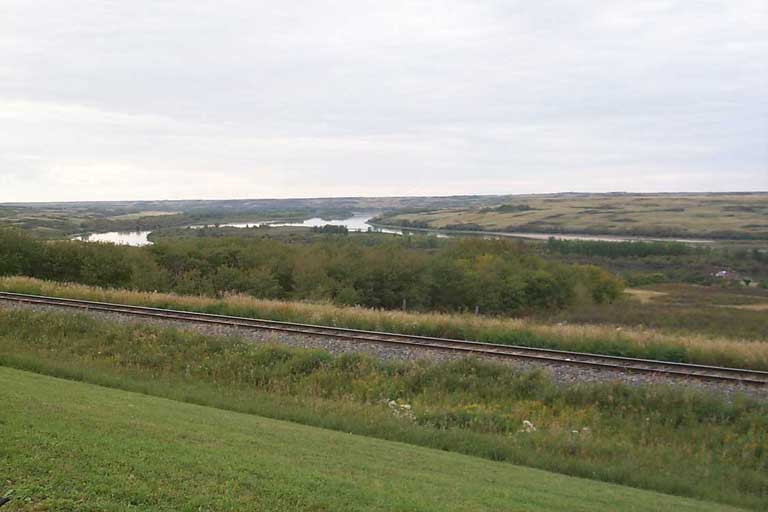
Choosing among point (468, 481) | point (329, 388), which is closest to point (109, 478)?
point (468, 481)

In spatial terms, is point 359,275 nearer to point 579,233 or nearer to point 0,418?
point 0,418

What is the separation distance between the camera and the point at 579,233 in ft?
406

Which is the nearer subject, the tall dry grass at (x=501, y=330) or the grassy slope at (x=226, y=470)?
the grassy slope at (x=226, y=470)

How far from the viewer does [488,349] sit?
17.6m

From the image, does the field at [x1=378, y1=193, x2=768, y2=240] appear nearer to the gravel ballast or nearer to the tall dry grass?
the tall dry grass

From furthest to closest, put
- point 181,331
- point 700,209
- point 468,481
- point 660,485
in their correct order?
1. point 700,209
2. point 181,331
3. point 660,485
4. point 468,481

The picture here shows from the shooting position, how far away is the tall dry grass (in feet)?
56.9

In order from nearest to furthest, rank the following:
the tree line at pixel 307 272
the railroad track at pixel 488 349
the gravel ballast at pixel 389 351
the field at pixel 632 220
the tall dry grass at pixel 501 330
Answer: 1. the gravel ballast at pixel 389 351
2. the railroad track at pixel 488 349
3. the tall dry grass at pixel 501 330
4. the tree line at pixel 307 272
5. the field at pixel 632 220

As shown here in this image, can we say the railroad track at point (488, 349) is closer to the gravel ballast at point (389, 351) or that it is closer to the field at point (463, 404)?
the gravel ballast at point (389, 351)

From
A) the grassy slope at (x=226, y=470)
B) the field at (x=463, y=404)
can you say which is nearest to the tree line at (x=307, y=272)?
the field at (x=463, y=404)

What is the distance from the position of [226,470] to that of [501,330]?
47.7 ft

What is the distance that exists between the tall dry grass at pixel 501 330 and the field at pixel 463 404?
4445 millimetres

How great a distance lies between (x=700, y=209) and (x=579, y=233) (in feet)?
131

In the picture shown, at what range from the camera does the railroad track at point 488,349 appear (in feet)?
49.0
